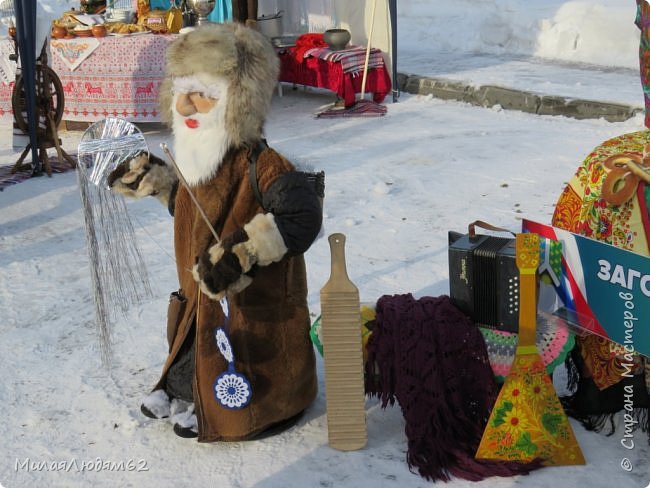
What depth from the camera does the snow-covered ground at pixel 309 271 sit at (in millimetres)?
2660

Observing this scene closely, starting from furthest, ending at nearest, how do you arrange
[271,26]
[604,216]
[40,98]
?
1. [271,26]
2. [40,98]
3. [604,216]

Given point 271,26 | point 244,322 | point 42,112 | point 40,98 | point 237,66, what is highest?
point 271,26

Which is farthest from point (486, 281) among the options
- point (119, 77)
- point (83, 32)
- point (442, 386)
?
point (83, 32)

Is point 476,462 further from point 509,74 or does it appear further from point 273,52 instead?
point 509,74

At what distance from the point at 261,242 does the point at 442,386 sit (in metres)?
0.78

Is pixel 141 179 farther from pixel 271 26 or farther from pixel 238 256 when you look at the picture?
pixel 271 26

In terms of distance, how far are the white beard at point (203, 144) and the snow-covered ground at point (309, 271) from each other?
0.27m

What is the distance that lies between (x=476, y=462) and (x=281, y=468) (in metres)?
0.64

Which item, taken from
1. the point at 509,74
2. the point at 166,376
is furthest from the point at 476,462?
the point at 509,74

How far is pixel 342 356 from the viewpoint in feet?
8.65

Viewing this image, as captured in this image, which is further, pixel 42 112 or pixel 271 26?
pixel 271 26

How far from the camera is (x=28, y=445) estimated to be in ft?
9.38

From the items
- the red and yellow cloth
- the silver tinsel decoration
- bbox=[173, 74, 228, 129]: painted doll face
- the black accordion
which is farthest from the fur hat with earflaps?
the red and yellow cloth

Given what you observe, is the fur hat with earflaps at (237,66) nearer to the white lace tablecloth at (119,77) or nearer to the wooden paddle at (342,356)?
the wooden paddle at (342,356)
